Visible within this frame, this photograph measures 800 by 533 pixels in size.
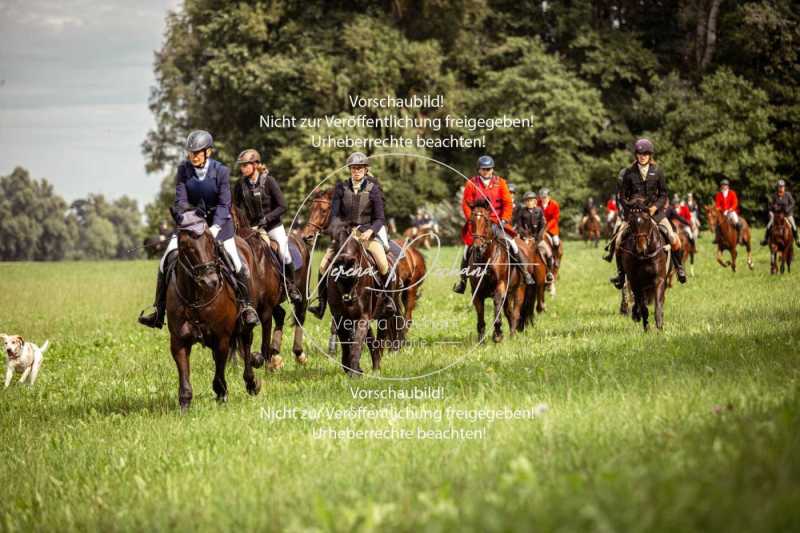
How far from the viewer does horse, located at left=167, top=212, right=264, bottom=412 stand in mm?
9934

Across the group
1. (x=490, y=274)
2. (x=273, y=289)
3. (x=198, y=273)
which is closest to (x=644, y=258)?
(x=490, y=274)

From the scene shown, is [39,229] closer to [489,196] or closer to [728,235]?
[728,235]

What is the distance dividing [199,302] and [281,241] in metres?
3.45

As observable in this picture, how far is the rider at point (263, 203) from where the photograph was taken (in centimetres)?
1364

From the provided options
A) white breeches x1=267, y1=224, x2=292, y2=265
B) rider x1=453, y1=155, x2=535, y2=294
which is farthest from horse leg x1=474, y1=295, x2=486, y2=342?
white breeches x1=267, y1=224, x2=292, y2=265

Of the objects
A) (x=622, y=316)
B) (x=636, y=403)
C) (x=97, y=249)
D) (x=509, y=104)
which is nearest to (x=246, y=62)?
(x=509, y=104)

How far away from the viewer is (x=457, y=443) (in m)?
7.32

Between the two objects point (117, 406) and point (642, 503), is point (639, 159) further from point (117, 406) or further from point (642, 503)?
point (642, 503)

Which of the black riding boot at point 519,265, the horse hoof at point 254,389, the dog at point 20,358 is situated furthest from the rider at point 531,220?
the dog at point 20,358

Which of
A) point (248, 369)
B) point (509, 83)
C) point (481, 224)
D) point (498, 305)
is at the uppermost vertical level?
point (509, 83)

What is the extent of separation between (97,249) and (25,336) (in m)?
139

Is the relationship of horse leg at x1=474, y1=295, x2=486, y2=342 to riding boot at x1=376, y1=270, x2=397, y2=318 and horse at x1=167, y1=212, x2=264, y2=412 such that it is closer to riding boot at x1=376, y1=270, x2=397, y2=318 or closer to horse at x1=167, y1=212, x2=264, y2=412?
riding boot at x1=376, y1=270, x2=397, y2=318

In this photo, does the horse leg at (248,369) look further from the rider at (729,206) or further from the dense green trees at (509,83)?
the dense green trees at (509,83)

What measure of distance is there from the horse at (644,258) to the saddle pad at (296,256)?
198 inches
